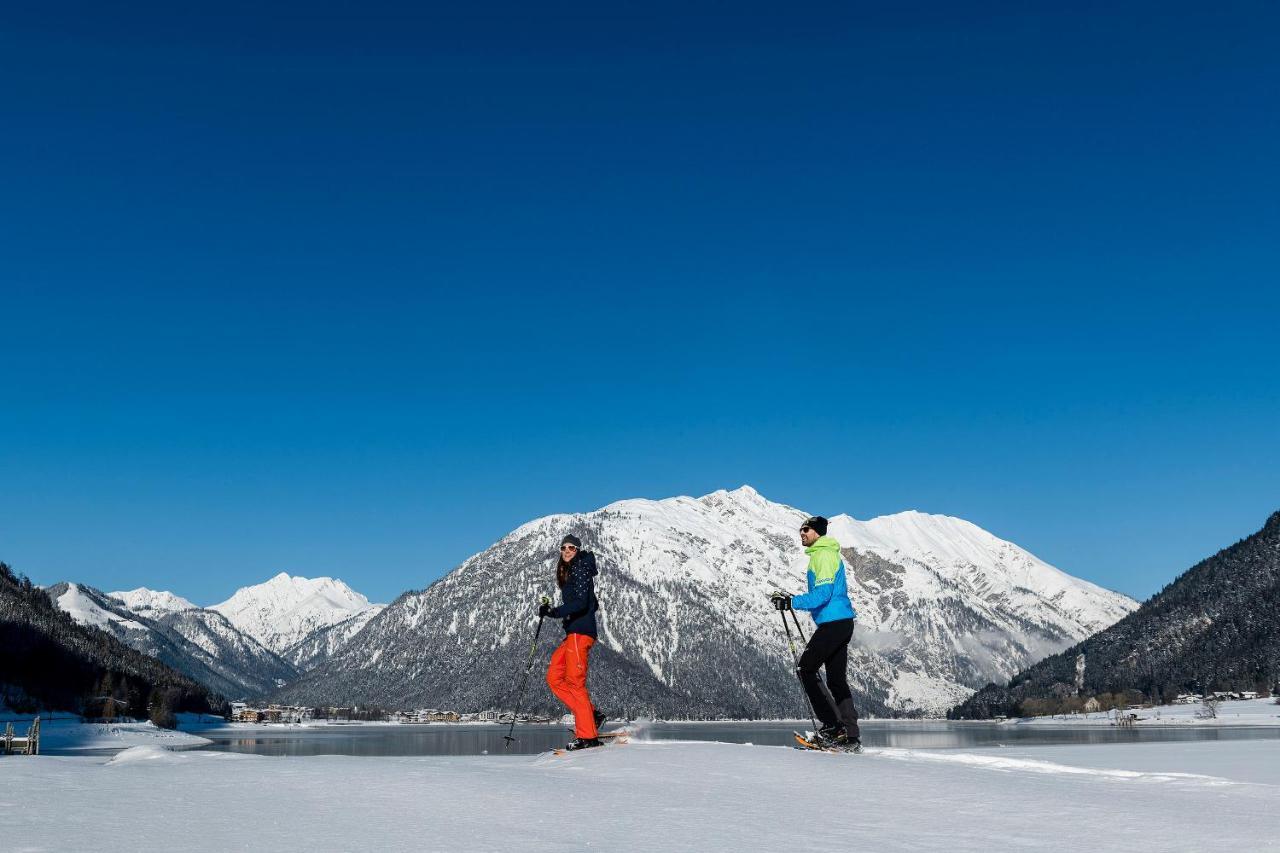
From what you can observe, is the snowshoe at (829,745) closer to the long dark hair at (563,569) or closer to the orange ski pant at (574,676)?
the orange ski pant at (574,676)

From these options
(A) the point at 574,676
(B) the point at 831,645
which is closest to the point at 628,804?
(A) the point at 574,676

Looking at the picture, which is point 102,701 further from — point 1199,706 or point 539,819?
point 1199,706

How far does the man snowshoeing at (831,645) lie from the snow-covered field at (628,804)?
2.40 metres

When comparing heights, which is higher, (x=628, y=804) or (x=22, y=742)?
(x=628, y=804)

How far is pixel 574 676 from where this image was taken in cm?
1553

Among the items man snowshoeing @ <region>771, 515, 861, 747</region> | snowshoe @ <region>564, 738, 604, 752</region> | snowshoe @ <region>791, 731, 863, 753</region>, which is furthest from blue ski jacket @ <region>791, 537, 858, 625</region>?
snowshoe @ <region>564, 738, 604, 752</region>

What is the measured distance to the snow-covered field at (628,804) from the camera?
23.6ft

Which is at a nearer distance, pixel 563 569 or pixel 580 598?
pixel 580 598

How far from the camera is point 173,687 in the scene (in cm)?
18275

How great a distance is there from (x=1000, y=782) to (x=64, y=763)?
1059cm

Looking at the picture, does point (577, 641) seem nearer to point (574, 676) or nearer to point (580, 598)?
point (574, 676)

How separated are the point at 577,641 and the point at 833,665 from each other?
3989mm

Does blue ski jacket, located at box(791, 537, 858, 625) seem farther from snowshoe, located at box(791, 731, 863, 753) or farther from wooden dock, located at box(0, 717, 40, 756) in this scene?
wooden dock, located at box(0, 717, 40, 756)

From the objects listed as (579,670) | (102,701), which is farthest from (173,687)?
(579,670)
